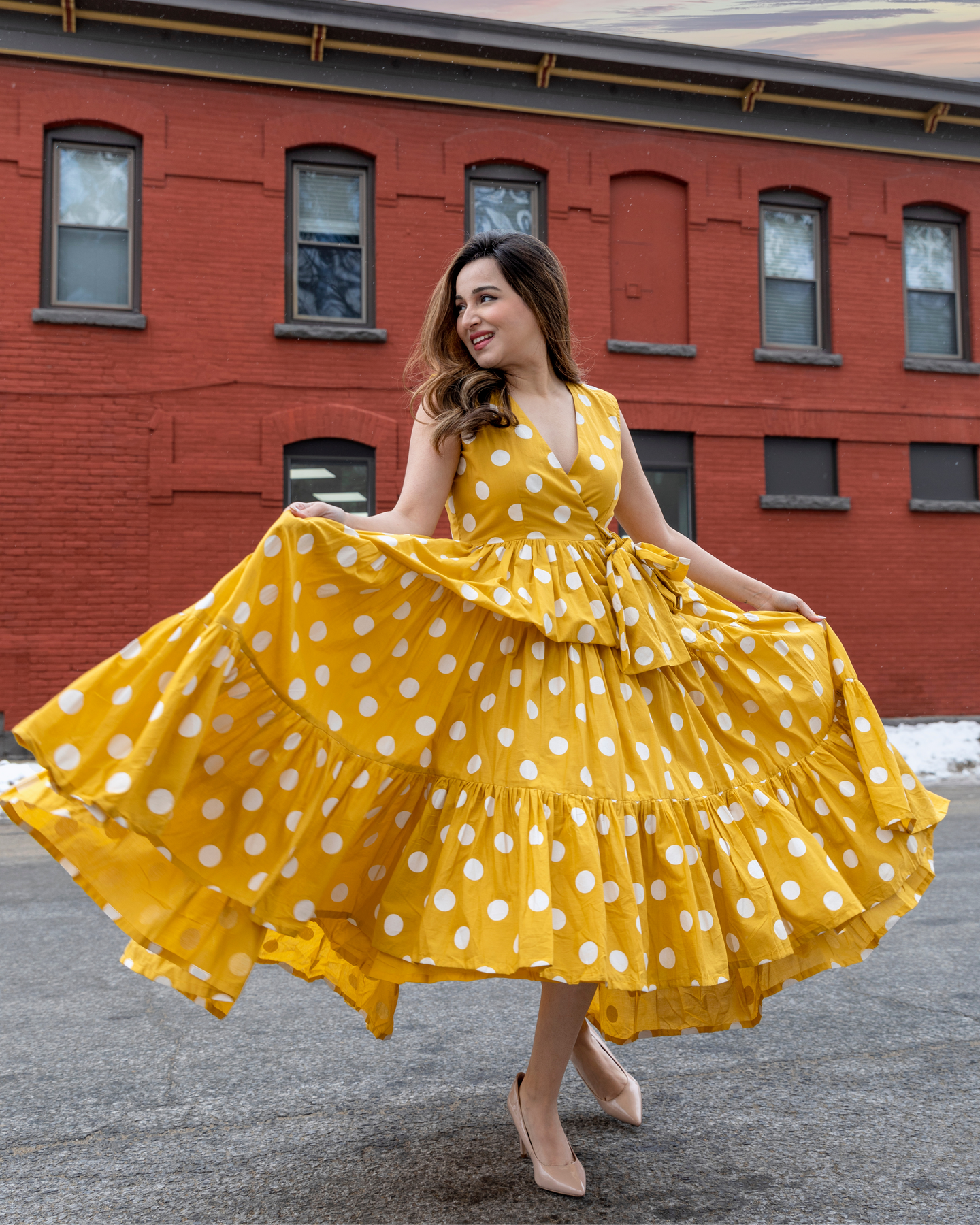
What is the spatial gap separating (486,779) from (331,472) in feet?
32.1

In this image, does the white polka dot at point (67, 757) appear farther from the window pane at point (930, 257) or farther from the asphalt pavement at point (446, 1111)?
the window pane at point (930, 257)

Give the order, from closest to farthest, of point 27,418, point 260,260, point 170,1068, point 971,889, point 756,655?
point 756,655, point 170,1068, point 971,889, point 27,418, point 260,260

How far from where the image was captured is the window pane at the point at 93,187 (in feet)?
37.0

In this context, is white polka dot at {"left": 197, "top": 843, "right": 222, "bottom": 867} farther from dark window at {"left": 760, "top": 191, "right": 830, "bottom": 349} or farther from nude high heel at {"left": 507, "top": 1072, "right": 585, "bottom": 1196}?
dark window at {"left": 760, "top": 191, "right": 830, "bottom": 349}

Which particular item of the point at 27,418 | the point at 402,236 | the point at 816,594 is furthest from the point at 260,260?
the point at 816,594

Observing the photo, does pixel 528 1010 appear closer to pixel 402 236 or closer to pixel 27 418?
pixel 27 418

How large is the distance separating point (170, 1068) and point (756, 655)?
7.06 ft

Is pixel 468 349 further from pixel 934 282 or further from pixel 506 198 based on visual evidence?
pixel 934 282

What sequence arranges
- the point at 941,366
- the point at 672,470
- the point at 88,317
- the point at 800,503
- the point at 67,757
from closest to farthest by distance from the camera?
the point at 67,757
the point at 88,317
the point at 672,470
the point at 800,503
the point at 941,366

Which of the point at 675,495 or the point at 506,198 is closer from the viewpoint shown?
the point at 506,198

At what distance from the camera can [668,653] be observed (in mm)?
2539

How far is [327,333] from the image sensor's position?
37.8ft

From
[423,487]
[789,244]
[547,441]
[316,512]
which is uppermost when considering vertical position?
[789,244]

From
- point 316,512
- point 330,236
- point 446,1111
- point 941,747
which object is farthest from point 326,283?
point 446,1111
